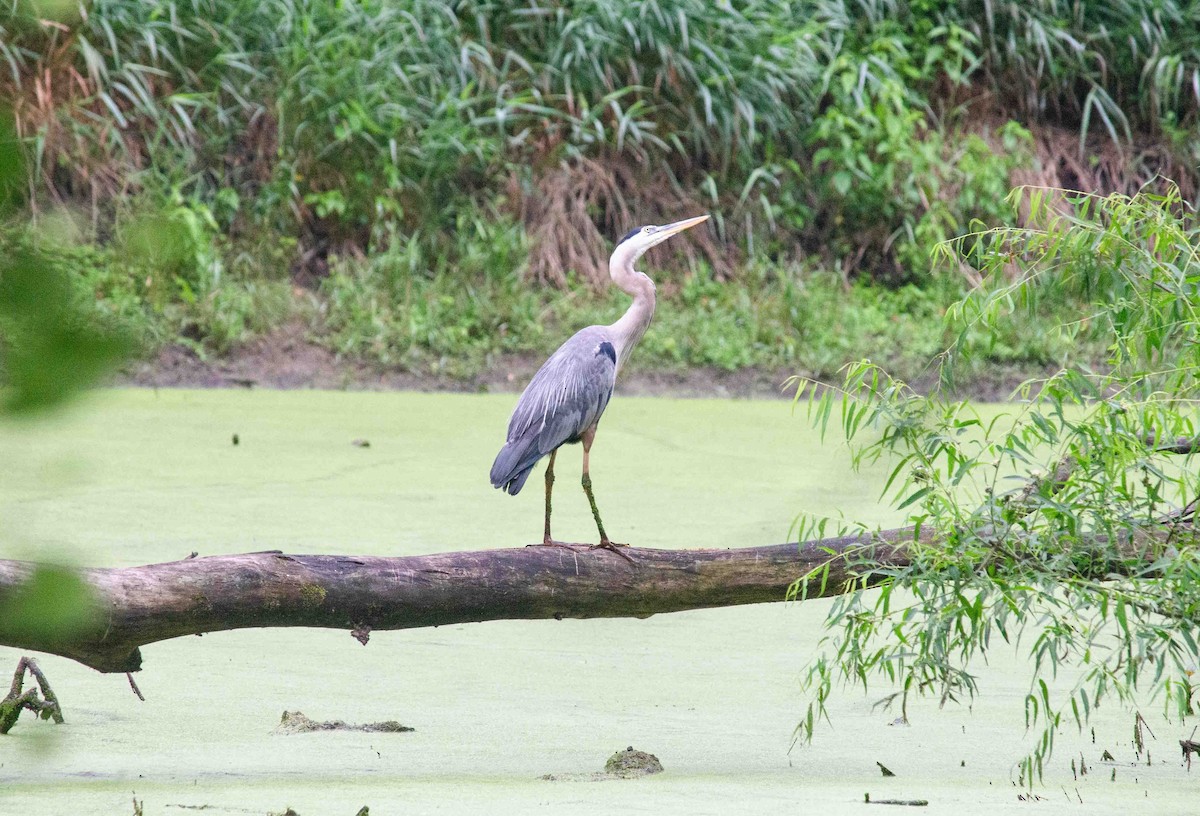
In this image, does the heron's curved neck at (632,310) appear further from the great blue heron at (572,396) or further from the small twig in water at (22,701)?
the small twig in water at (22,701)

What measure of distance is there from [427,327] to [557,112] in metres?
1.37

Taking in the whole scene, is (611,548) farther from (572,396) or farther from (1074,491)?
(1074,491)

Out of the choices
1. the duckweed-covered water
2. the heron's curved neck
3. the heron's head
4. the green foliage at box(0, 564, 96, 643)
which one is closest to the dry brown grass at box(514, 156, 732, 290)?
the duckweed-covered water

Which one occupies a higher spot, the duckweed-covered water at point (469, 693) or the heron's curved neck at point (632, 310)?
the heron's curved neck at point (632, 310)

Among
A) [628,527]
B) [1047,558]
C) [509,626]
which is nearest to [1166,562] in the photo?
[1047,558]

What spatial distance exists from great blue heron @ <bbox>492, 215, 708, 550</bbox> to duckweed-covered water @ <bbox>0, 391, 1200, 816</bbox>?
386mm

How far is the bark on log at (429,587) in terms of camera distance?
2.01 metres

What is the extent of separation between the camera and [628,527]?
3867 millimetres

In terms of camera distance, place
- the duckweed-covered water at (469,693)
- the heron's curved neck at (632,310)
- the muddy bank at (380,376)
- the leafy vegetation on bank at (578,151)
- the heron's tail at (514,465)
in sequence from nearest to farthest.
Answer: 1. the duckweed-covered water at (469,693)
2. the heron's tail at (514,465)
3. the heron's curved neck at (632,310)
4. the muddy bank at (380,376)
5. the leafy vegetation on bank at (578,151)

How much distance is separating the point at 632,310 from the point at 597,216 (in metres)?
4.69

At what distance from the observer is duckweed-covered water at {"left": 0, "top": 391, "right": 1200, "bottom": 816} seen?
1.94 meters

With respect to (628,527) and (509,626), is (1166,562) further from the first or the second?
(628,527)

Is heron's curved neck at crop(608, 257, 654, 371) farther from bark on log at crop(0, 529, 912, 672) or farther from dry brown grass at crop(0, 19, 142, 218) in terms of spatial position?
dry brown grass at crop(0, 19, 142, 218)

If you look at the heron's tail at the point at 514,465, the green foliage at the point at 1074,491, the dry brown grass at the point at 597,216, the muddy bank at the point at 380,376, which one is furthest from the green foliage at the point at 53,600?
the dry brown grass at the point at 597,216
